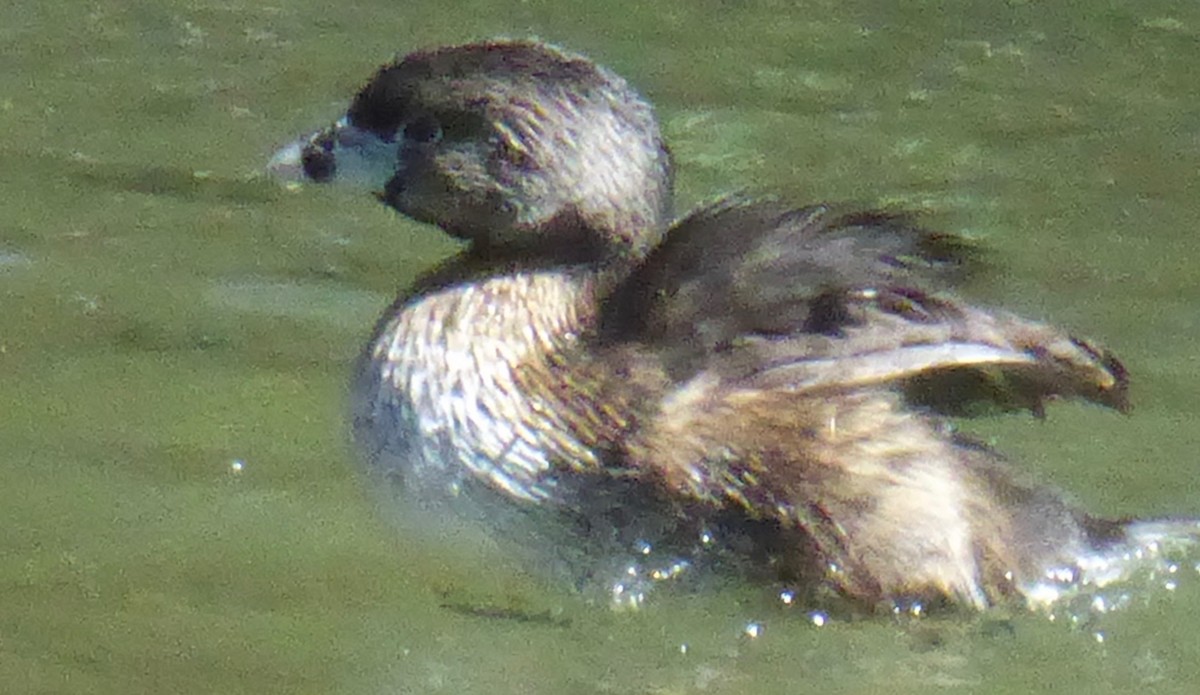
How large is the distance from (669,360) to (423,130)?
0.90 metres

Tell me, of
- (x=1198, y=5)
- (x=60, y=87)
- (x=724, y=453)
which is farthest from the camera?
(x=1198, y=5)

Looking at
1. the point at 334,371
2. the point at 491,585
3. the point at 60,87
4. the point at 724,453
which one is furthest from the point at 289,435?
the point at 60,87

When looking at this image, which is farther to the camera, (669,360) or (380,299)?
(380,299)

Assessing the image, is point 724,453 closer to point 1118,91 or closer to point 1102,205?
point 1102,205

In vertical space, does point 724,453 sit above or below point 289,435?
above


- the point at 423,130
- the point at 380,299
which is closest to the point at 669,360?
the point at 423,130

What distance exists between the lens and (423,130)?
22.4 ft

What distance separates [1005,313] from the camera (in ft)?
21.7

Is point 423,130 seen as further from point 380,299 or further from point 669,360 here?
point 380,299

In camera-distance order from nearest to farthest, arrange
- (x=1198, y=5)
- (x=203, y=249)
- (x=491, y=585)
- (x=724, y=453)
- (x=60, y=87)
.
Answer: (x=724, y=453), (x=491, y=585), (x=203, y=249), (x=60, y=87), (x=1198, y=5)

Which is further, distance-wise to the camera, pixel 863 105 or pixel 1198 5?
pixel 1198 5

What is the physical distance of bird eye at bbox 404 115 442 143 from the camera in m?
6.79

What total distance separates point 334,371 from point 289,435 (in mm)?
403

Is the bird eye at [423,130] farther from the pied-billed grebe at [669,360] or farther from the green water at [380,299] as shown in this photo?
the green water at [380,299]
